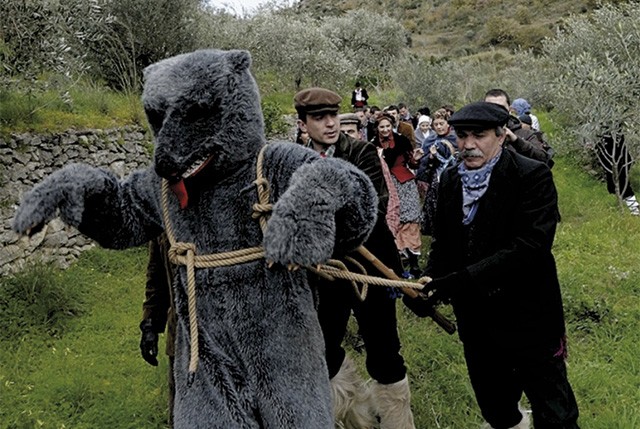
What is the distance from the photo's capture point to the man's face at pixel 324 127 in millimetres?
3336

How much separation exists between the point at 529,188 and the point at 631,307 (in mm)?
3402

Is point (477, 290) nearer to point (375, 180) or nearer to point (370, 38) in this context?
point (375, 180)

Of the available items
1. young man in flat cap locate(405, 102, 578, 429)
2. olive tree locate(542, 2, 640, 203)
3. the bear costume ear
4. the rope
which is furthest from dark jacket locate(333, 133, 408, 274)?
olive tree locate(542, 2, 640, 203)

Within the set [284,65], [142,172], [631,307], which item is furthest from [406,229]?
[284,65]

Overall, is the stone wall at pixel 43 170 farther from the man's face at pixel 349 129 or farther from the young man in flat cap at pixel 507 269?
the young man in flat cap at pixel 507 269

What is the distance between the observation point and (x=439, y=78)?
66.5ft

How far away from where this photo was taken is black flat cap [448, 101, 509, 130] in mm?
2770

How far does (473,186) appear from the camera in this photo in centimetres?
286

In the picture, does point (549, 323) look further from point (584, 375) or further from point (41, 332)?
point (41, 332)

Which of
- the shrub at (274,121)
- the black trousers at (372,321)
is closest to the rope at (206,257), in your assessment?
the black trousers at (372,321)

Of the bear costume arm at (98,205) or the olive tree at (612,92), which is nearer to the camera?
the bear costume arm at (98,205)

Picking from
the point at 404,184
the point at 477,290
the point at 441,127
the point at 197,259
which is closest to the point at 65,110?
the point at 404,184

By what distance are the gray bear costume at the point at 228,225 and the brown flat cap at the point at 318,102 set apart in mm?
1055

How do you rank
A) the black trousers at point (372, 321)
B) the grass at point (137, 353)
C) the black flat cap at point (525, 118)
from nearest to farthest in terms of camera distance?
the black trousers at point (372, 321), the grass at point (137, 353), the black flat cap at point (525, 118)
